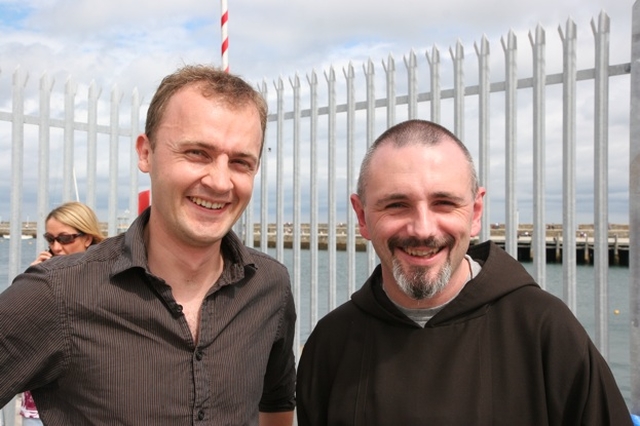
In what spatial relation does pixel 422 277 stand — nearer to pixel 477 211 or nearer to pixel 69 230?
pixel 477 211

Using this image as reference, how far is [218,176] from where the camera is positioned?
1.84m

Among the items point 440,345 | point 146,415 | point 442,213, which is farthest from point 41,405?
point 442,213

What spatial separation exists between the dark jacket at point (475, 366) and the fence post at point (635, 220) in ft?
6.46

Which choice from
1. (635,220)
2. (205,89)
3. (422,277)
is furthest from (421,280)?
(635,220)

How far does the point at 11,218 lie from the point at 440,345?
4.55m

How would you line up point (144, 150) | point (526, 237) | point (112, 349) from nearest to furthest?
point (112, 349) < point (144, 150) < point (526, 237)

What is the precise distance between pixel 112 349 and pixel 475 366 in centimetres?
102

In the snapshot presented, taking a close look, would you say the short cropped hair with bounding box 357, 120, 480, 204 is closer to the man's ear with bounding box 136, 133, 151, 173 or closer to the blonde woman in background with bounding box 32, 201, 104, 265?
the man's ear with bounding box 136, 133, 151, 173

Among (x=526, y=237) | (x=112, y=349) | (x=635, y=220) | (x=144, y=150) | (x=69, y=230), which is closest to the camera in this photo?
(x=112, y=349)

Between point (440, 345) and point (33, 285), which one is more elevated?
point (33, 285)

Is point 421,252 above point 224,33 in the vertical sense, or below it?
below

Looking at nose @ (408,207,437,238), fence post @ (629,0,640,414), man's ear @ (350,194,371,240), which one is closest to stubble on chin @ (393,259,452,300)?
nose @ (408,207,437,238)

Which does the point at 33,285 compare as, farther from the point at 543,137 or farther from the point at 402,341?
the point at 543,137

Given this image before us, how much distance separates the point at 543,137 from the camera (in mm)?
4109
